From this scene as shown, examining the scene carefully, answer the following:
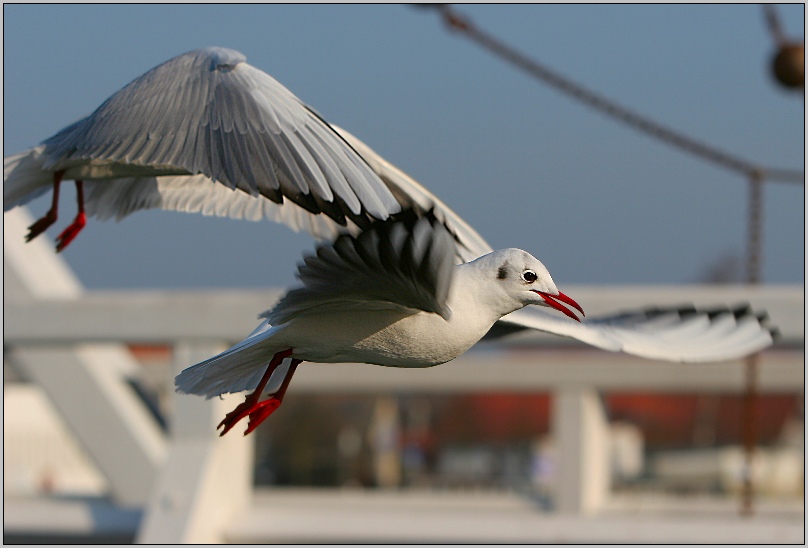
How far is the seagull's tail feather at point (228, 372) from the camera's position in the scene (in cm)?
432

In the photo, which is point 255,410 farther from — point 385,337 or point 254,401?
point 385,337

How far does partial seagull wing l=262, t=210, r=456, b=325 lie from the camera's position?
3.44m

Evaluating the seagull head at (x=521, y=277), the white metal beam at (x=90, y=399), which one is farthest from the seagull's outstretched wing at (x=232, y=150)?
the white metal beam at (x=90, y=399)

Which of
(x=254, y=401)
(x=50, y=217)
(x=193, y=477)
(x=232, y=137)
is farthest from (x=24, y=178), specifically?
(x=193, y=477)

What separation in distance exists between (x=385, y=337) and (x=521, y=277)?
1.34 ft

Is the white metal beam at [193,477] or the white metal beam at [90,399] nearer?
the white metal beam at [193,477]

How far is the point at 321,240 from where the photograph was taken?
4.13 meters

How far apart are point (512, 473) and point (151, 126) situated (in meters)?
18.6

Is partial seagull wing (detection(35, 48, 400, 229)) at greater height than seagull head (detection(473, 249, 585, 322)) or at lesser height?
greater

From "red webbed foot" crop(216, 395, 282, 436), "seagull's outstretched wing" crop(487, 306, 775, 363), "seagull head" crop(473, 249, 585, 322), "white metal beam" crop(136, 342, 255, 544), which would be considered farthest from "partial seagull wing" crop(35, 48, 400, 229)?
"white metal beam" crop(136, 342, 255, 544)

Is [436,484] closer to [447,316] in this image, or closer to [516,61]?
[516,61]

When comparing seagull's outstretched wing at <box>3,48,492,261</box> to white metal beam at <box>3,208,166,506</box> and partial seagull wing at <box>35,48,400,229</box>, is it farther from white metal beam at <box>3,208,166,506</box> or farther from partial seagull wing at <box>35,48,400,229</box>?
white metal beam at <box>3,208,166,506</box>

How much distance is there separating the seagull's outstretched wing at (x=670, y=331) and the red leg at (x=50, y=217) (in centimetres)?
160

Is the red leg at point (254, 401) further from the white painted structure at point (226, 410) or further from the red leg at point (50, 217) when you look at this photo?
the white painted structure at point (226, 410)
